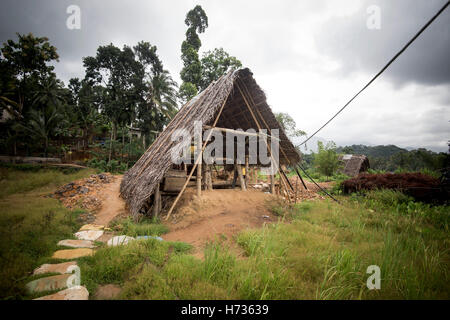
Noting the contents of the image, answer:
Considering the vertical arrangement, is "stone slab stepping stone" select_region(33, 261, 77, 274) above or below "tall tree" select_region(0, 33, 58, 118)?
below

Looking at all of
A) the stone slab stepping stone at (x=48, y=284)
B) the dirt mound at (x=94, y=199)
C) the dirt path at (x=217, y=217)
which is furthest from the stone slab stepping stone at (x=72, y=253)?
the dirt mound at (x=94, y=199)

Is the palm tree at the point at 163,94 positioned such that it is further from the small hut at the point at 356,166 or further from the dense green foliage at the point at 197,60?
the small hut at the point at 356,166

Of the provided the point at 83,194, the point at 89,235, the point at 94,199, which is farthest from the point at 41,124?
the point at 89,235

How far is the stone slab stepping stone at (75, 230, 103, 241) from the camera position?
12.4 ft

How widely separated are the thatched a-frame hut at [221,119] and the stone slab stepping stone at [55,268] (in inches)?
85.2

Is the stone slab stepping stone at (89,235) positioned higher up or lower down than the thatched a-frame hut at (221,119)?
lower down

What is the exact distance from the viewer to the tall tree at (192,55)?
64.1 ft

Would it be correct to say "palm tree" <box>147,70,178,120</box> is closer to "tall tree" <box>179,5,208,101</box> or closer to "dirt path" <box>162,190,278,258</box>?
"tall tree" <box>179,5,208,101</box>

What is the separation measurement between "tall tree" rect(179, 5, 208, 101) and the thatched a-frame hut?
13.6 metres

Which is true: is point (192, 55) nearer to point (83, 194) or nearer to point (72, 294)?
point (83, 194)

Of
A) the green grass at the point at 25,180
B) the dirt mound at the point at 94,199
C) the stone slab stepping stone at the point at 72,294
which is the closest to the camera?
the stone slab stepping stone at the point at 72,294

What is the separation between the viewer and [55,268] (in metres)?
2.25

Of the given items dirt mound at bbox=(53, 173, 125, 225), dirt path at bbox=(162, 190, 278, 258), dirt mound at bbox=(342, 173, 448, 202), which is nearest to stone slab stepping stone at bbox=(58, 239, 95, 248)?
dirt path at bbox=(162, 190, 278, 258)

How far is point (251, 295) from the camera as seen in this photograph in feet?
5.63
